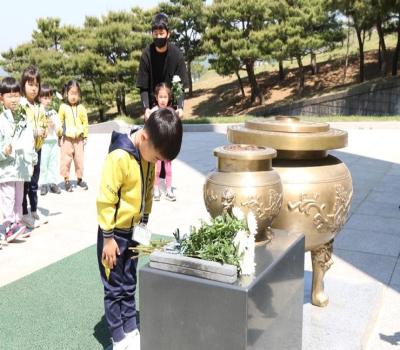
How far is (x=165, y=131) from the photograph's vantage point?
7.31ft

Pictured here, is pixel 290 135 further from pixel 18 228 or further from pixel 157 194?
pixel 157 194

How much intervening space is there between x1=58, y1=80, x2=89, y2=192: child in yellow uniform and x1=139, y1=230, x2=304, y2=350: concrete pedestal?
15.0 feet

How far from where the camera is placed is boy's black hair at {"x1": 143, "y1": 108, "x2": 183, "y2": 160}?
7.30ft

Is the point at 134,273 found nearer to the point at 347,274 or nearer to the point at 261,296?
the point at 261,296

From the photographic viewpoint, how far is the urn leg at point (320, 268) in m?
2.92

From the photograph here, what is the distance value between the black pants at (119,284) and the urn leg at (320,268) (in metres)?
1.09

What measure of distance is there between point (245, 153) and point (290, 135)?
421 mm

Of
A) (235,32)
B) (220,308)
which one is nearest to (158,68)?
(220,308)

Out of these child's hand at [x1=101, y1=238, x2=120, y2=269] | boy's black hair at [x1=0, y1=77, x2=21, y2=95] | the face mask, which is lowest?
child's hand at [x1=101, y1=238, x2=120, y2=269]

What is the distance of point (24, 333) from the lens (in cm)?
288

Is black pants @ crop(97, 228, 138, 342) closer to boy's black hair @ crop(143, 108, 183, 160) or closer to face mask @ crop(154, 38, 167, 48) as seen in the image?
boy's black hair @ crop(143, 108, 183, 160)

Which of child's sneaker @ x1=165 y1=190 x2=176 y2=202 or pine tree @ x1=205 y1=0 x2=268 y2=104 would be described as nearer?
child's sneaker @ x1=165 y1=190 x2=176 y2=202

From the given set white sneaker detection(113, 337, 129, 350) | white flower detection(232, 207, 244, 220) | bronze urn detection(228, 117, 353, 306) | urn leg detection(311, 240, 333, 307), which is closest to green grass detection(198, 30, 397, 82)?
urn leg detection(311, 240, 333, 307)

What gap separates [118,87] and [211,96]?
312 inches
